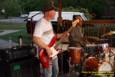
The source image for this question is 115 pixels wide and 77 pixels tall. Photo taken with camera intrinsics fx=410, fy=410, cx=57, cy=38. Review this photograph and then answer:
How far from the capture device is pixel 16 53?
6.86 meters

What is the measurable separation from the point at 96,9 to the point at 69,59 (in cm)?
2842

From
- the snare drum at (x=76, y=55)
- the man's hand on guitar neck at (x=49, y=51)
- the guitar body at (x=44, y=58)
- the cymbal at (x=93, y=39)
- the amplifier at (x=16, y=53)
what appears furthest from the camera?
the cymbal at (x=93, y=39)

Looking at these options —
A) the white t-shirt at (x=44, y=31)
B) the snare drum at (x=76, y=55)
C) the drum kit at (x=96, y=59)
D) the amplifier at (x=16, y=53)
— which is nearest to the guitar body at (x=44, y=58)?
the white t-shirt at (x=44, y=31)

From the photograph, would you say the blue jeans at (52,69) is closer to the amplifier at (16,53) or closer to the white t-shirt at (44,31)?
the white t-shirt at (44,31)

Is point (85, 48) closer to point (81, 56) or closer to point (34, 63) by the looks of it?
point (81, 56)

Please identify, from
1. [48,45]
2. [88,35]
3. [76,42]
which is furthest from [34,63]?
[88,35]

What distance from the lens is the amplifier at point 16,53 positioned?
6.73 metres

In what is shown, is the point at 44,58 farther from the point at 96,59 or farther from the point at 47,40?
the point at 96,59

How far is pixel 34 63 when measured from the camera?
23.5ft

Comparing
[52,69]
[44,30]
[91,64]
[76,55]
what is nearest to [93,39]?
[76,55]

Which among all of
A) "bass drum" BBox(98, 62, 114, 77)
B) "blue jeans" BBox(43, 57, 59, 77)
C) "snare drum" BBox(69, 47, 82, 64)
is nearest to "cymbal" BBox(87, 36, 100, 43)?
"snare drum" BBox(69, 47, 82, 64)

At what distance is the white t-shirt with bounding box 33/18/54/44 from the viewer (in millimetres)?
6454

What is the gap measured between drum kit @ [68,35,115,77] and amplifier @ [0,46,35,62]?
1636mm

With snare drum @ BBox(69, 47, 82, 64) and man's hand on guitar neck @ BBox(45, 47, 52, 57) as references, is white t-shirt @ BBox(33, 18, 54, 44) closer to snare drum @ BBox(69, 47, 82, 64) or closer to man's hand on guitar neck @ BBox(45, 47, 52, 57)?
man's hand on guitar neck @ BBox(45, 47, 52, 57)
